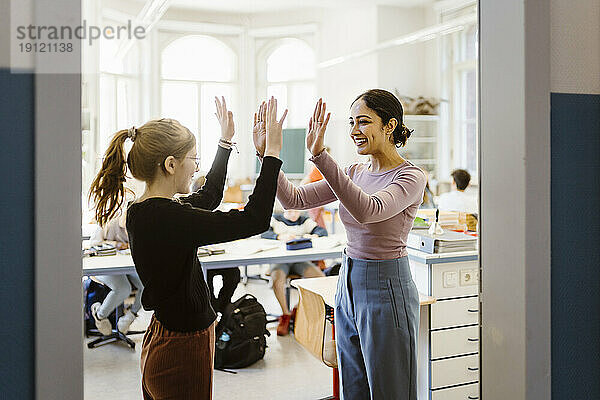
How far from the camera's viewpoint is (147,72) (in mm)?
6766

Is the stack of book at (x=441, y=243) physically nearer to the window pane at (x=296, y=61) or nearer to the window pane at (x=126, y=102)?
the window pane at (x=126, y=102)

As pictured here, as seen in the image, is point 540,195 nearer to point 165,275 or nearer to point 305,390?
point 165,275

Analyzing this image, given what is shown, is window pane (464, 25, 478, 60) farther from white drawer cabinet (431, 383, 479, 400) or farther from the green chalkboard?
white drawer cabinet (431, 383, 479, 400)

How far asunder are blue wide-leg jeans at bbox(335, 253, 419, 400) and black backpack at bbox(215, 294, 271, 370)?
1726mm

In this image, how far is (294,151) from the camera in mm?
7758

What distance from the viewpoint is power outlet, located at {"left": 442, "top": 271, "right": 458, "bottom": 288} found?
2.73m

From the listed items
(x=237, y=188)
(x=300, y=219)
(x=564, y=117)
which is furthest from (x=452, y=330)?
(x=237, y=188)

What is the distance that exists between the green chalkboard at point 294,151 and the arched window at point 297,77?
0.48 ft

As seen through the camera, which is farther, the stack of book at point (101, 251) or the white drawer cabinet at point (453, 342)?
the stack of book at point (101, 251)

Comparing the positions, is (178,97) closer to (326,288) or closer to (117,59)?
(117,59)

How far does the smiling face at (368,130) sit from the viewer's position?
1.78 meters

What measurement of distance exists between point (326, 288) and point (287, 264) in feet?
5.67

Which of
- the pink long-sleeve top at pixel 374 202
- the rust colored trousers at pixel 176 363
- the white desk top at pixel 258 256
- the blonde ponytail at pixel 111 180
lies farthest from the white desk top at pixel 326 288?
the blonde ponytail at pixel 111 180

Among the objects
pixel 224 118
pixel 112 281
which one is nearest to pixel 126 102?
pixel 112 281
